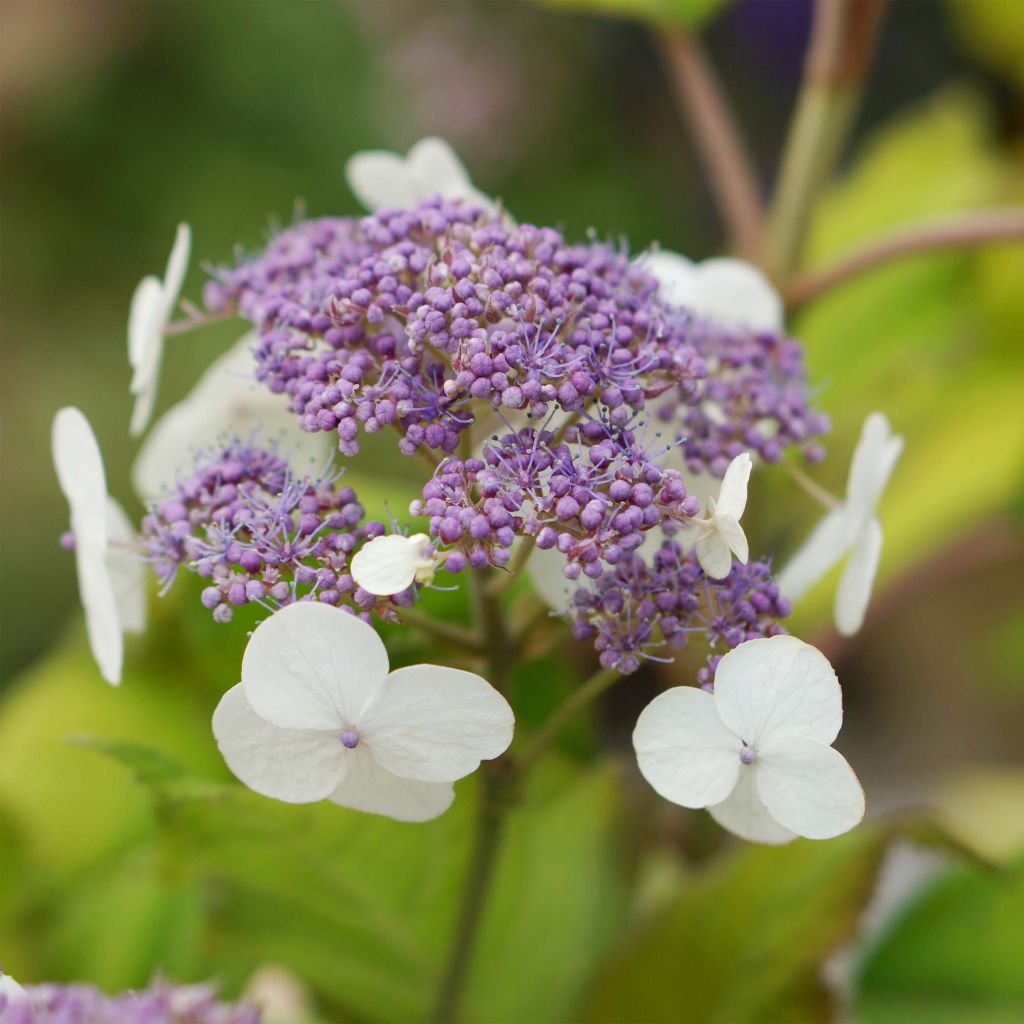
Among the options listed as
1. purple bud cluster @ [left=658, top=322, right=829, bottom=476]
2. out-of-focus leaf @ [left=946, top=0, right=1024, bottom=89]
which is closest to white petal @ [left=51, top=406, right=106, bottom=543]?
purple bud cluster @ [left=658, top=322, right=829, bottom=476]

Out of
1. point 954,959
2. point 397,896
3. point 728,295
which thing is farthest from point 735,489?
point 954,959

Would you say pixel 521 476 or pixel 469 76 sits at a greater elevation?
pixel 469 76

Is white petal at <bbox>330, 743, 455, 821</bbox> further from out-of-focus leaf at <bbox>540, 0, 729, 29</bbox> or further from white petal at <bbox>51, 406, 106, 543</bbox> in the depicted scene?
out-of-focus leaf at <bbox>540, 0, 729, 29</bbox>

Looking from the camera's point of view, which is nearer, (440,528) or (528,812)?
(440,528)

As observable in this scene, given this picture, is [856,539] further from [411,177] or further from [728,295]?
[411,177]

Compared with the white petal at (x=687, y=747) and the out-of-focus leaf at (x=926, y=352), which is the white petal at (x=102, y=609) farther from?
the out-of-focus leaf at (x=926, y=352)

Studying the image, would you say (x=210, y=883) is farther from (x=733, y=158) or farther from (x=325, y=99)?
(x=325, y=99)

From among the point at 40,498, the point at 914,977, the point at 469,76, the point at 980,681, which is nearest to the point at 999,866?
the point at 914,977

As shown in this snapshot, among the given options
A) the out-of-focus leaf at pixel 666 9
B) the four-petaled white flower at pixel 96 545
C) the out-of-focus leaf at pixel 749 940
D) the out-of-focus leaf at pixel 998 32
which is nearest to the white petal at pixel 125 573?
the four-petaled white flower at pixel 96 545
